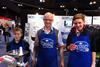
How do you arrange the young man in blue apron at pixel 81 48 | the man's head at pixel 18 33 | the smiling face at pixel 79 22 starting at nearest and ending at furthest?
the smiling face at pixel 79 22
the young man in blue apron at pixel 81 48
the man's head at pixel 18 33

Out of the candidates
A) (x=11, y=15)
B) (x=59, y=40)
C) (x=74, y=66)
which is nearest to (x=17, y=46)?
(x=59, y=40)

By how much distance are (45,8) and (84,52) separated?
102 ft

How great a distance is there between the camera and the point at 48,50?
4.22 meters

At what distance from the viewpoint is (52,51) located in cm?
423

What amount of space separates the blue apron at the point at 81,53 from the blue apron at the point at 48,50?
0.36 metres

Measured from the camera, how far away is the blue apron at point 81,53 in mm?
3875

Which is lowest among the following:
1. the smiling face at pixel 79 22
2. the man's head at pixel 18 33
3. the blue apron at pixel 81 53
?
the blue apron at pixel 81 53

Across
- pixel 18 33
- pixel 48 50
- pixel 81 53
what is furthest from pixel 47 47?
pixel 18 33

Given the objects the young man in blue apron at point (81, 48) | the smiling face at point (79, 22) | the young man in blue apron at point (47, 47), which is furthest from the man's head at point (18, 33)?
the smiling face at point (79, 22)

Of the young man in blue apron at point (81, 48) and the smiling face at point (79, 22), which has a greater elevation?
the smiling face at point (79, 22)

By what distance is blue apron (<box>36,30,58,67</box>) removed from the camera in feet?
13.8

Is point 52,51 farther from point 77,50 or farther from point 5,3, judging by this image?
point 5,3

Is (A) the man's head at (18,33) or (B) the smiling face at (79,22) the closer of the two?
(B) the smiling face at (79,22)

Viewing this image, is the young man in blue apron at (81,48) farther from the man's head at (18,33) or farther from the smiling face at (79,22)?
the man's head at (18,33)
